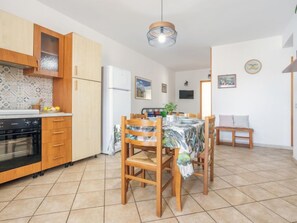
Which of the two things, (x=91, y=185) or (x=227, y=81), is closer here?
(x=91, y=185)

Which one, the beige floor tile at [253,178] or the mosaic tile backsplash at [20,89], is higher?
the mosaic tile backsplash at [20,89]

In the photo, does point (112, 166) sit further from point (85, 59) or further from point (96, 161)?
point (85, 59)

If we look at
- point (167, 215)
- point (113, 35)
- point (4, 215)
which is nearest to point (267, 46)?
point (113, 35)

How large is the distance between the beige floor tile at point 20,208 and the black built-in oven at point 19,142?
1.67 ft

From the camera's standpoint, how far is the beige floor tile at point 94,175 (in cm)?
218

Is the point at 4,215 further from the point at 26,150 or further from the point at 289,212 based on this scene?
the point at 289,212

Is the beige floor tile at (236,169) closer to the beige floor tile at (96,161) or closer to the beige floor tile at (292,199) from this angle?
the beige floor tile at (292,199)

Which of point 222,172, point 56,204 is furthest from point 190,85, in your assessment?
point 56,204

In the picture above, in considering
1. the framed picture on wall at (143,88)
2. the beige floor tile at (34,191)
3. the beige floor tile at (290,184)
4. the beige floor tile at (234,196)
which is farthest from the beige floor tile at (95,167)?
the framed picture on wall at (143,88)

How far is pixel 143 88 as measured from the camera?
5.21 m

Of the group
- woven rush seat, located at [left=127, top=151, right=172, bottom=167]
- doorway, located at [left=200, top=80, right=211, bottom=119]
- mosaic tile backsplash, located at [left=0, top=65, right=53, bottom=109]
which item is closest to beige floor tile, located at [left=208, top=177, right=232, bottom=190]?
woven rush seat, located at [left=127, top=151, right=172, bottom=167]

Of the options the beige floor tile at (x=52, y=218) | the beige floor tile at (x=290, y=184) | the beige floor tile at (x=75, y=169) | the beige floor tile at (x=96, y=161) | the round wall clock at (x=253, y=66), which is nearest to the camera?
the beige floor tile at (x=52, y=218)

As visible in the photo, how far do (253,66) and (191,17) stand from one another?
213cm

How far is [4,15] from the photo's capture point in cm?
195
